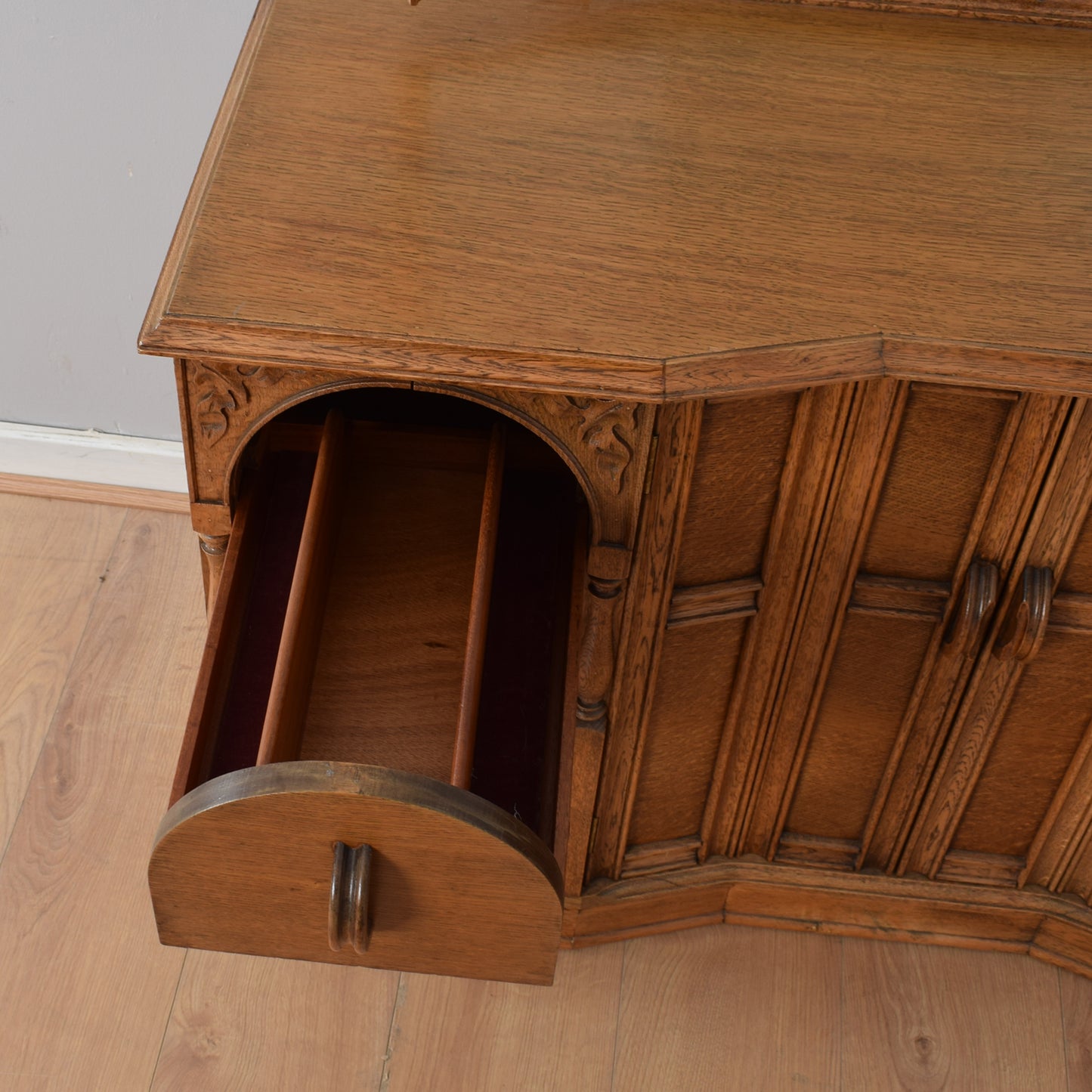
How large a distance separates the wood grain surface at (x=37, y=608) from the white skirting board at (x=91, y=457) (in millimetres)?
46

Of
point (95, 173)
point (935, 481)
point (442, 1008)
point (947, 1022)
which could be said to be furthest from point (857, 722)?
point (95, 173)

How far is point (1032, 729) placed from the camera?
125 cm

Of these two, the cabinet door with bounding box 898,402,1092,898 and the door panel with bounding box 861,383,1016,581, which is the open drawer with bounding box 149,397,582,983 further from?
the cabinet door with bounding box 898,402,1092,898

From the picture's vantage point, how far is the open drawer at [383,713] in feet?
2.60

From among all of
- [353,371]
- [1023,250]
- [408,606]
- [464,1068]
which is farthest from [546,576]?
[464,1068]

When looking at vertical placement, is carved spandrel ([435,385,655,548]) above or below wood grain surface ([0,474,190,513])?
above

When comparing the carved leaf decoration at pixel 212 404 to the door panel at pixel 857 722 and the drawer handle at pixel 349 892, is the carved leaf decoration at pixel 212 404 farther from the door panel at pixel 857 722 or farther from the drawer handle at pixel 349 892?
the door panel at pixel 857 722

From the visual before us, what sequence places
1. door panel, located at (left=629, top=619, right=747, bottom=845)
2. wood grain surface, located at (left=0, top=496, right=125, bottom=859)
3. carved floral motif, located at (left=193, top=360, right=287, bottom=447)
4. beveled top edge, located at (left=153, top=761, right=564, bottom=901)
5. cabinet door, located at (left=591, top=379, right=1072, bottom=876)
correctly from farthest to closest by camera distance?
wood grain surface, located at (left=0, top=496, right=125, bottom=859), door panel, located at (left=629, top=619, right=747, bottom=845), cabinet door, located at (left=591, top=379, right=1072, bottom=876), carved floral motif, located at (left=193, top=360, right=287, bottom=447), beveled top edge, located at (left=153, top=761, right=564, bottom=901)

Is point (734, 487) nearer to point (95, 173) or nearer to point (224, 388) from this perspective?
point (224, 388)

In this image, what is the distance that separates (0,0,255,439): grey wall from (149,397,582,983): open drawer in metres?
0.53

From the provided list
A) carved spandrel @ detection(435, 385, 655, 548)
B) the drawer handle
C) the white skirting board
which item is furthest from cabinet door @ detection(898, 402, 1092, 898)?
the white skirting board

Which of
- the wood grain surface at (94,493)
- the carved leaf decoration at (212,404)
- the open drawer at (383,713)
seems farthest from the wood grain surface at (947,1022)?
the wood grain surface at (94,493)

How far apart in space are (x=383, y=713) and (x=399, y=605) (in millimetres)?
105

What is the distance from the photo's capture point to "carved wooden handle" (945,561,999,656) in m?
1.10
